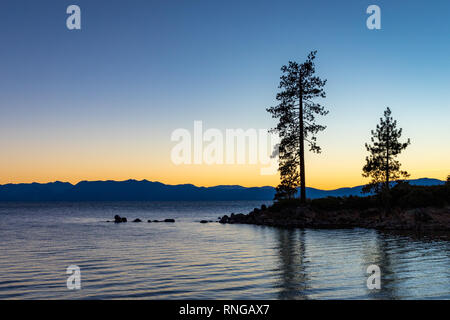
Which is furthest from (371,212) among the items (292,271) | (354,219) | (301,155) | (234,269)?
(234,269)

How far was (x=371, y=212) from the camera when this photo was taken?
3922 cm

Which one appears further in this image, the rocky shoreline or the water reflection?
the rocky shoreline

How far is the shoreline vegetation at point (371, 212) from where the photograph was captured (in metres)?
32.7

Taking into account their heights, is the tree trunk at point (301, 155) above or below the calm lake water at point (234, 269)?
above

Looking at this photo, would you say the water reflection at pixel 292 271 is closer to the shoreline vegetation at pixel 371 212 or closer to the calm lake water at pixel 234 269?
the calm lake water at pixel 234 269

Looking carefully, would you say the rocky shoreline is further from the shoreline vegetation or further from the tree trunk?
the tree trunk

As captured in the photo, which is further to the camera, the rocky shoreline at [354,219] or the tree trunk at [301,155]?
the tree trunk at [301,155]

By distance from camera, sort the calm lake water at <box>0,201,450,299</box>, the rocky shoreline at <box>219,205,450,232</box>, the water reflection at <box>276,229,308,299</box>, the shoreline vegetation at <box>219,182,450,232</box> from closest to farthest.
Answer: the water reflection at <box>276,229,308,299</box> → the calm lake water at <box>0,201,450,299</box> → the rocky shoreline at <box>219,205,450,232</box> → the shoreline vegetation at <box>219,182,450,232</box>

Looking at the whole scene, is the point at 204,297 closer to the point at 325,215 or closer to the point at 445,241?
the point at 445,241

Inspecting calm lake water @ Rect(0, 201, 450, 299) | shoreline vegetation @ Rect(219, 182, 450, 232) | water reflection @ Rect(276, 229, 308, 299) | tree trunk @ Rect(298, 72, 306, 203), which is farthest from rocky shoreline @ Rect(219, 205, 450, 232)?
water reflection @ Rect(276, 229, 308, 299)

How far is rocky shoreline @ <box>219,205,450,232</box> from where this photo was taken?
31938 millimetres

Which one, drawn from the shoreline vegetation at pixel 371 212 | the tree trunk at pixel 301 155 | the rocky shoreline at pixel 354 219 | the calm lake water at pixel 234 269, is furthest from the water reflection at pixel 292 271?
the tree trunk at pixel 301 155

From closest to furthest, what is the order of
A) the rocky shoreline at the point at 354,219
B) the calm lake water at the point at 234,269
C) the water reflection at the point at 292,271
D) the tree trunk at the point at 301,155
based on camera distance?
the water reflection at the point at 292,271 < the calm lake water at the point at 234,269 < the rocky shoreline at the point at 354,219 < the tree trunk at the point at 301,155
